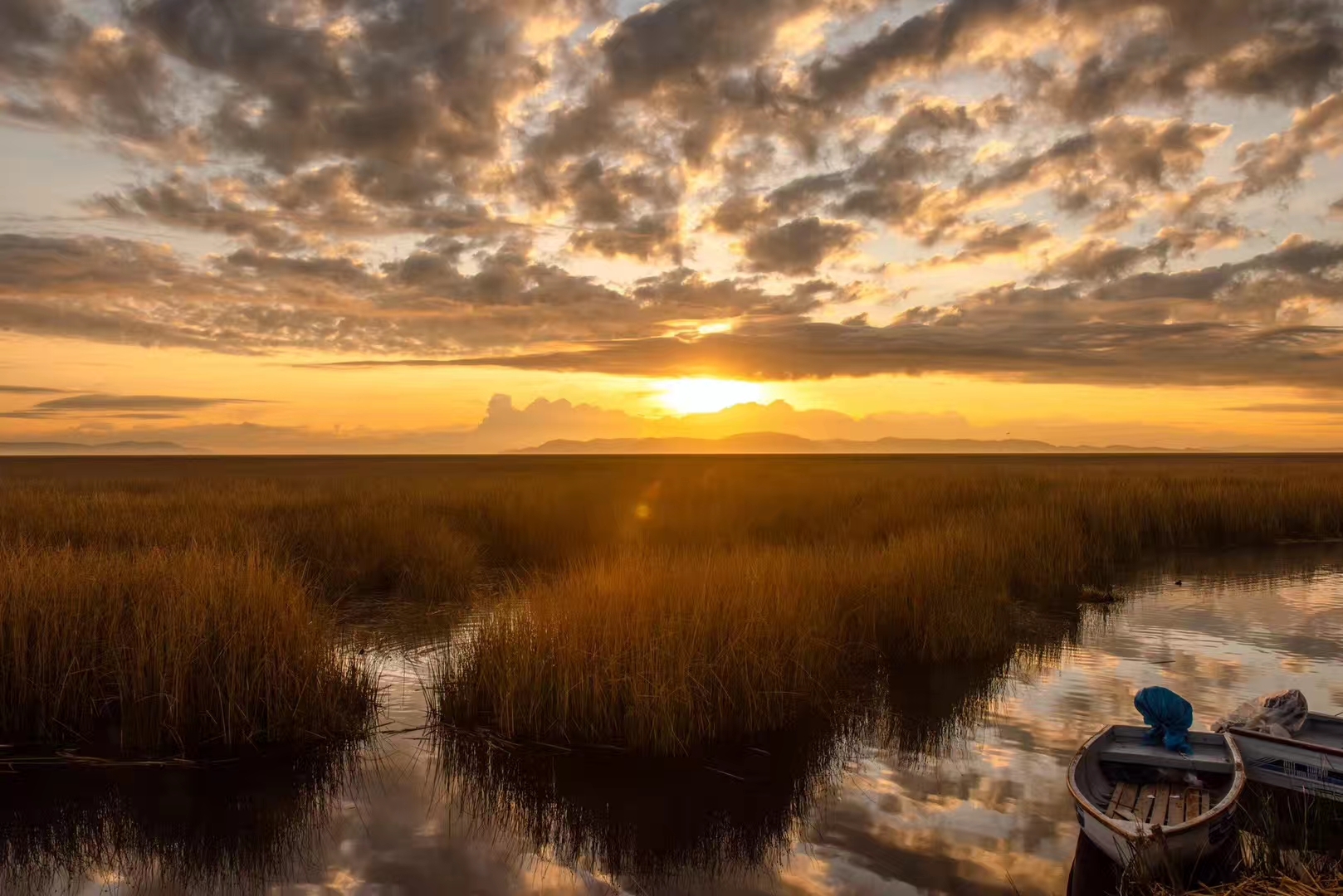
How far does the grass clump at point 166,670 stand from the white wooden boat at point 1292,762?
26.9ft

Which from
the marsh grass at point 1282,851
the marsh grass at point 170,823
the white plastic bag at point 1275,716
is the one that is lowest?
the marsh grass at point 170,823

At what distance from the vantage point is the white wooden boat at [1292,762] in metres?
6.54

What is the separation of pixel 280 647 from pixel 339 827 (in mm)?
2211

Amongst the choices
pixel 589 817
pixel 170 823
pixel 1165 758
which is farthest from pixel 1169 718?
pixel 170 823

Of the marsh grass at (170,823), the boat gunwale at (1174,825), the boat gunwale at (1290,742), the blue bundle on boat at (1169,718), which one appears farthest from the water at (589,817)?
the boat gunwale at (1290,742)

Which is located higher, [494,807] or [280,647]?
[280,647]

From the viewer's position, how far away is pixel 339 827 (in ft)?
21.6

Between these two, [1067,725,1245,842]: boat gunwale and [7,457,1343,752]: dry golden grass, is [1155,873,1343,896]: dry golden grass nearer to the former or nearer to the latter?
[1067,725,1245,842]: boat gunwale

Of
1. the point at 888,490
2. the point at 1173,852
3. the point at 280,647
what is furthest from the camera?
the point at 888,490

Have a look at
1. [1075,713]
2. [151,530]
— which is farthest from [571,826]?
[151,530]

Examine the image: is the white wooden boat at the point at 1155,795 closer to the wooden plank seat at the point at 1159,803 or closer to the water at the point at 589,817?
the wooden plank seat at the point at 1159,803

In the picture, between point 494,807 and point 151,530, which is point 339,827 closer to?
point 494,807

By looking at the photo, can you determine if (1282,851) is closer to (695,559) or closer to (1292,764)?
(1292,764)

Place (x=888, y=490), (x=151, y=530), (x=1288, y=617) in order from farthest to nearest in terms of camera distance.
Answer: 1. (x=888, y=490)
2. (x=151, y=530)
3. (x=1288, y=617)
